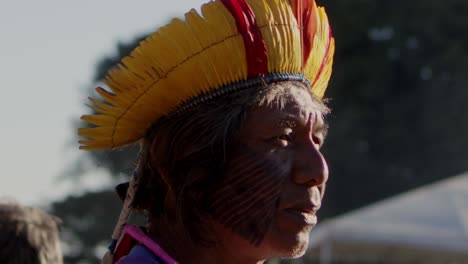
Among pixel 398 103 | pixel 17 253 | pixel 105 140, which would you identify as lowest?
pixel 398 103

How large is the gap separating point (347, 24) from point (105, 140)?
24.5 metres

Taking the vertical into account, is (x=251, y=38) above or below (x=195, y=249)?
above

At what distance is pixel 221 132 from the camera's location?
281 cm

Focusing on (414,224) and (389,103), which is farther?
(389,103)

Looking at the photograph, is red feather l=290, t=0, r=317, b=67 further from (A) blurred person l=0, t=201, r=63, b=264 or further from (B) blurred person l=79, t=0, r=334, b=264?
(A) blurred person l=0, t=201, r=63, b=264

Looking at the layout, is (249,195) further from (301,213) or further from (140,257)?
(140,257)

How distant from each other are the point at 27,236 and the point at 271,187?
1601 millimetres

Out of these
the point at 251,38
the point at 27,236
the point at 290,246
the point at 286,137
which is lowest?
the point at 27,236

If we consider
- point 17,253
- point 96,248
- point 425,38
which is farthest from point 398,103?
point 17,253

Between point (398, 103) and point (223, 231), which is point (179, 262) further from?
point (398, 103)

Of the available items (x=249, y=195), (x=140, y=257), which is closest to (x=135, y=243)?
(x=140, y=257)

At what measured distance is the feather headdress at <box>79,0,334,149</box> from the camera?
2.88 meters

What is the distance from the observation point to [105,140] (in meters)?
2.99

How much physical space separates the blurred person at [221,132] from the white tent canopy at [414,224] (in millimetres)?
6080
